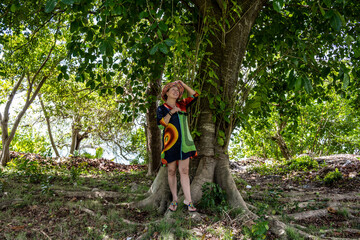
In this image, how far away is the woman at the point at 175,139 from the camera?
3.61 metres

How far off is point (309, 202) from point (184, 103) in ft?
8.84

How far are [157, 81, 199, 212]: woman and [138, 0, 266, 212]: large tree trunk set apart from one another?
36 cm

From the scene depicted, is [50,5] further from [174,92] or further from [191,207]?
[191,207]

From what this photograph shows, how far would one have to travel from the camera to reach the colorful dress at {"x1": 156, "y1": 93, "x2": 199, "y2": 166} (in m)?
3.62

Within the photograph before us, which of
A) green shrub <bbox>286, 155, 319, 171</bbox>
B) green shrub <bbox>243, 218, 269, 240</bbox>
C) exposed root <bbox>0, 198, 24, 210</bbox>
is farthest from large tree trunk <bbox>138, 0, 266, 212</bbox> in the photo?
green shrub <bbox>286, 155, 319, 171</bbox>

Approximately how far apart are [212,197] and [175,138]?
102 centimetres

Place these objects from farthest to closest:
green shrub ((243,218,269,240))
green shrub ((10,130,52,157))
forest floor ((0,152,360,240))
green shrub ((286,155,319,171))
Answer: green shrub ((10,130,52,157)) < green shrub ((286,155,319,171)) < forest floor ((0,152,360,240)) < green shrub ((243,218,269,240))

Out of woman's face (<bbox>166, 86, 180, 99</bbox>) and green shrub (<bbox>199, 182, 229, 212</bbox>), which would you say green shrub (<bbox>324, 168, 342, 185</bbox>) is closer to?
green shrub (<bbox>199, 182, 229, 212</bbox>)

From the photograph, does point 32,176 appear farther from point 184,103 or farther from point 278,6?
point 278,6

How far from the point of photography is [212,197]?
3711 millimetres

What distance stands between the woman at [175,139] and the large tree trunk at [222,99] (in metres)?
0.36

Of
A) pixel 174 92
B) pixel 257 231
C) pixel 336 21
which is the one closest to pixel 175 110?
Result: pixel 174 92

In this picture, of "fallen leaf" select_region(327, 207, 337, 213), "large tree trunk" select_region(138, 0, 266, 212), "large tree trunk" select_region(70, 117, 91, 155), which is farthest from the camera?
"large tree trunk" select_region(70, 117, 91, 155)

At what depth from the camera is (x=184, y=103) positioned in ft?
12.9
